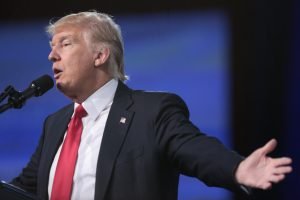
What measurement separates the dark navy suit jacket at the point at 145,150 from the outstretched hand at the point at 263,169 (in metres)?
0.20

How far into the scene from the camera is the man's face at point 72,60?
1.70 meters

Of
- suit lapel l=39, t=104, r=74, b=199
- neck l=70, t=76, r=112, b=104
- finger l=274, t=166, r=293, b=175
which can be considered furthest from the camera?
neck l=70, t=76, r=112, b=104

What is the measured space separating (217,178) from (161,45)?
1.32m

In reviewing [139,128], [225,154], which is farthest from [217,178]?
[139,128]

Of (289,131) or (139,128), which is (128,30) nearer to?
(289,131)

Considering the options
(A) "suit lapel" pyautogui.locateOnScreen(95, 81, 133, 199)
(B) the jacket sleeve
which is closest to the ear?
(A) "suit lapel" pyautogui.locateOnScreen(95, 81, 133, 199)

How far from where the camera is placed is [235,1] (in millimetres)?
2289

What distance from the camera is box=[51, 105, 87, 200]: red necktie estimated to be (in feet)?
5.10

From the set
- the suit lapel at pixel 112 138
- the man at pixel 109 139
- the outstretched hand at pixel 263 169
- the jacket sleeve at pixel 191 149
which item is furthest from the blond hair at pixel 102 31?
the outstretched hand at pixel 263 169

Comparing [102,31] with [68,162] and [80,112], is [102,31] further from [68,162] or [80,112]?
[68,162]

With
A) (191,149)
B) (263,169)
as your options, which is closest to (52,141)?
(191,149)

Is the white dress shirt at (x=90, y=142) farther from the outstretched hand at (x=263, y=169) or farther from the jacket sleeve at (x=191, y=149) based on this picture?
the outstretched hand at (x=263, y=169)

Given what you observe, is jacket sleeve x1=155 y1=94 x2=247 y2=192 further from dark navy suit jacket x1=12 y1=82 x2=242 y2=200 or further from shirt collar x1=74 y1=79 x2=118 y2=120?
shirt collar x1=74 y1=79 x2=118 y2=120

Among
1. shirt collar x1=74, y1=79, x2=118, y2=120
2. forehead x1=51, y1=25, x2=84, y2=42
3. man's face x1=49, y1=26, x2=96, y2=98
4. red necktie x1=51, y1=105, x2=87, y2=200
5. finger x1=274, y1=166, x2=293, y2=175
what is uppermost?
forehead x1=51, y1=25, x2=84, y2=42
